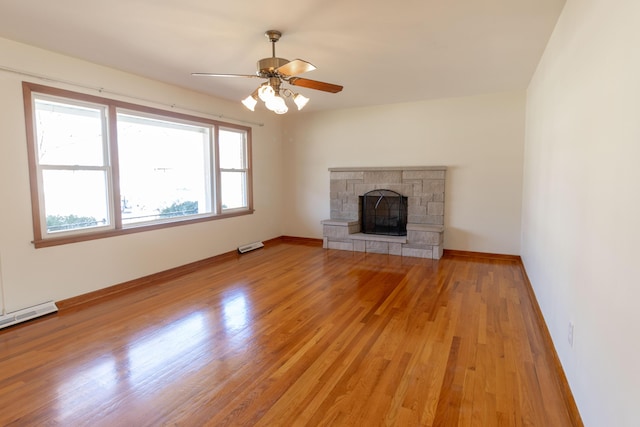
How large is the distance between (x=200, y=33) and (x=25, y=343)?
289 centimetres

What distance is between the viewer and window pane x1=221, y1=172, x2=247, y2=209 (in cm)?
559

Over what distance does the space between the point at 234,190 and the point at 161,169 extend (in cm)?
142

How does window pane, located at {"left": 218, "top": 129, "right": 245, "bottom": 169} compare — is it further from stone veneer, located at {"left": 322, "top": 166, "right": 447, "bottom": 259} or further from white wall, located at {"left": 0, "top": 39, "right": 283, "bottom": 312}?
stone veneer, located at {"left": 322, "top": 166, "right": 447, "bottom": 259}

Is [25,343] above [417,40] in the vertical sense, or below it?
below

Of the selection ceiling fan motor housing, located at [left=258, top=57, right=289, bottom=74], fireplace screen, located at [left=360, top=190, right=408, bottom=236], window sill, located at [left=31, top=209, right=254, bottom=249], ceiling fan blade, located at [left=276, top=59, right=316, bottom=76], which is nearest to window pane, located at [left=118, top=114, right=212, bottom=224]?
window sill, located at [left=31, top=209, right=254, bottom=249]

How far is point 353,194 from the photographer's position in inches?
245

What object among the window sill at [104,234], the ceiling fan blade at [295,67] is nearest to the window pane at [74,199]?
the window sill at [104,234]

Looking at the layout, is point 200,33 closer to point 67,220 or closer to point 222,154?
point 67,220

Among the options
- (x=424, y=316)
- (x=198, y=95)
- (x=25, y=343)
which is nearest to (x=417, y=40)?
(x=424, y=316)

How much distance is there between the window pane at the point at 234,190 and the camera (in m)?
5.59

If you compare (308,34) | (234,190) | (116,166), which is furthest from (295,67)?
(234,190)

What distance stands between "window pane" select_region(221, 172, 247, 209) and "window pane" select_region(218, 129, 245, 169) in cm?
15

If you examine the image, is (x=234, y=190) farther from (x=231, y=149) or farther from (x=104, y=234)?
(x=104, y=234)

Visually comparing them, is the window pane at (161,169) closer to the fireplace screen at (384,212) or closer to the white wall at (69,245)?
the white wall at (69,245)
